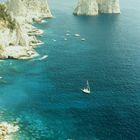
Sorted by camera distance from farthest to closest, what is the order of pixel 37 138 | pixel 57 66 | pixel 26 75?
pixel 57 66 < pixel 26 75 < pixel 37 138

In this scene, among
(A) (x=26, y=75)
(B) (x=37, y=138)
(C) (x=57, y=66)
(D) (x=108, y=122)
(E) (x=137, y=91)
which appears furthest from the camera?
(C) (x=57, y=66)

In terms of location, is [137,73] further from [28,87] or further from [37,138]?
[37,138]

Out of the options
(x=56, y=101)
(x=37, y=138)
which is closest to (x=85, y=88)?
(x=56, y=101)

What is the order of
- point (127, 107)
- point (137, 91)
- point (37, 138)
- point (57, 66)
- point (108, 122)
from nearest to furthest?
point (37, 138) → point (108, 122) → point (127, 107) → point (137, 91) → point (57, 66)

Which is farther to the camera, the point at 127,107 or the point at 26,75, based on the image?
A: the point at 26,75

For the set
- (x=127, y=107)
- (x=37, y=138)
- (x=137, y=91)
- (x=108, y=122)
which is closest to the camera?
(x=37, y=138)

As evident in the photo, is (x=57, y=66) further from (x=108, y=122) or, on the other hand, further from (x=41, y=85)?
(x=108, y=122)

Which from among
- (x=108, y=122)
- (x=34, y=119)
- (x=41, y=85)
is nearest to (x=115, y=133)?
(x=108, y=122)

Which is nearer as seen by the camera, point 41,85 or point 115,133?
point 115,133
